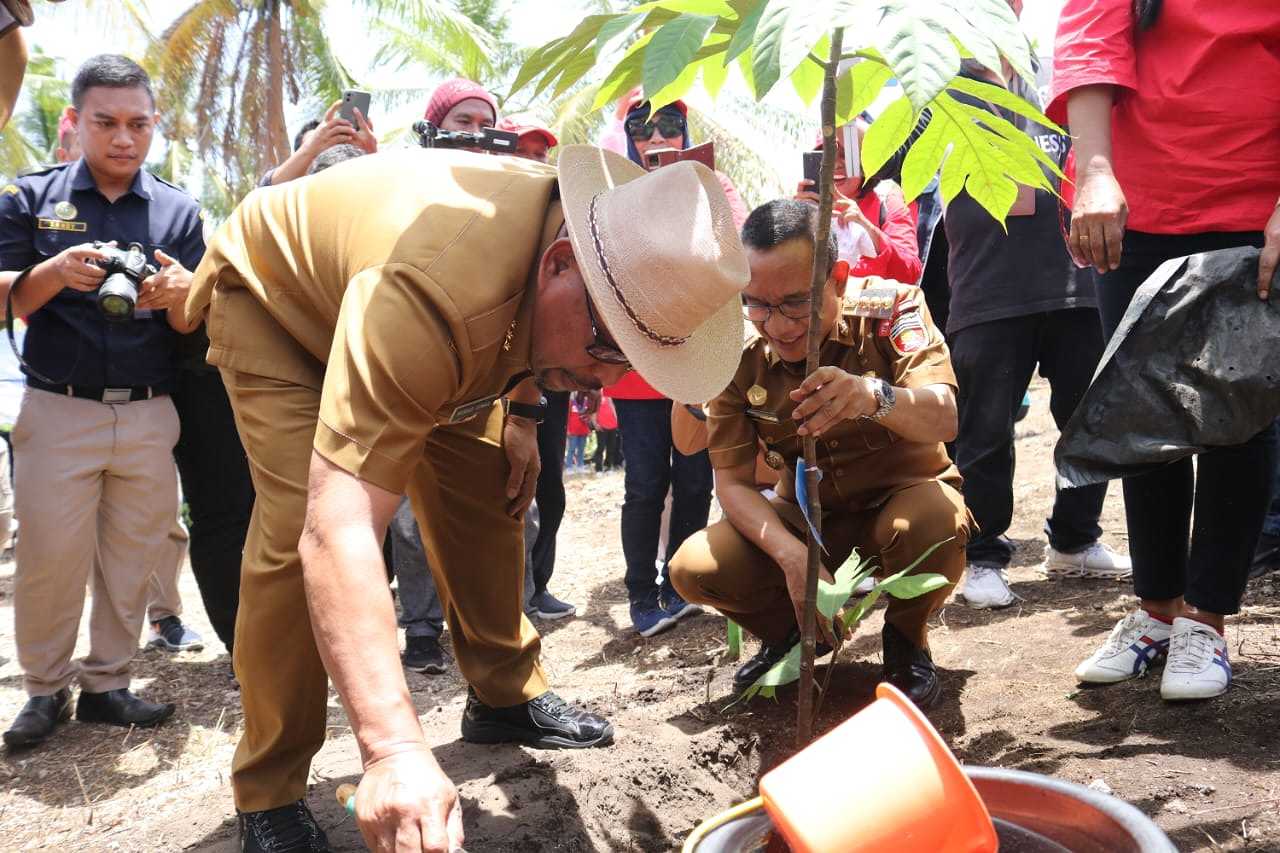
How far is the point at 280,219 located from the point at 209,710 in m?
2.04

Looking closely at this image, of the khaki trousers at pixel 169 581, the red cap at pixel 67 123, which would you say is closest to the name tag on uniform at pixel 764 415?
the khaki trousers at pixel 169 581

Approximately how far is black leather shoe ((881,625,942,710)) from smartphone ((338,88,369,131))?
243 cm

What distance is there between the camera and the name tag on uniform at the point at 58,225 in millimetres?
3150

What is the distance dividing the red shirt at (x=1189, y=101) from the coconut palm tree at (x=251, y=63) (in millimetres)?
15492

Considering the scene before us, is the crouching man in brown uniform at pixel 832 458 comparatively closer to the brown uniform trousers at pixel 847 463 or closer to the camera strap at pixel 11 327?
the brown uniform trousers at pixel 847 463

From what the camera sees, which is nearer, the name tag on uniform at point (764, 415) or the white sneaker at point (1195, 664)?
the white sneaker at point (1195, 664)

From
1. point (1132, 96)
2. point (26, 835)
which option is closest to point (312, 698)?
point (26, 835)

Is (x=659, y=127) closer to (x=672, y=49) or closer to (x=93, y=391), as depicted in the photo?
(x=93, y=391)

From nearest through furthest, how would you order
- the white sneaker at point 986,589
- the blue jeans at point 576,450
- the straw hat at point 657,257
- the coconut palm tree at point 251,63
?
the straw hat at point 657,257, the white sneaker at point 986,589, the blue jeans at point 576,450, the coconut palm tree at point 251,63

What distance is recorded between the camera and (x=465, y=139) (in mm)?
3627

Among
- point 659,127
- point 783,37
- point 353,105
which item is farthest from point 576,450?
point 783,37

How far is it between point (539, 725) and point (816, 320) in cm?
120

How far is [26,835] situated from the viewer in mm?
2521

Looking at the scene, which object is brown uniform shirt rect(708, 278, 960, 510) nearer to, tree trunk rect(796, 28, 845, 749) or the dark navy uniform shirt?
tree trunk rect(796, 28, 845, 749)
